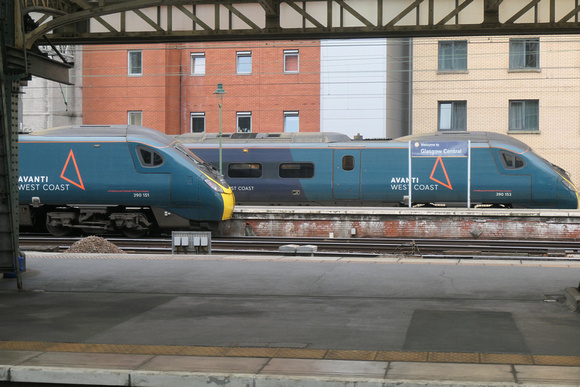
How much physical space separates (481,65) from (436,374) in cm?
3251

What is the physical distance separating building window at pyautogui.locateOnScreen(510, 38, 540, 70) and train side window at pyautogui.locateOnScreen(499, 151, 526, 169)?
39.5 feet

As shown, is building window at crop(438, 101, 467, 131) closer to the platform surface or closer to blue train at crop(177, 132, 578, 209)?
blue train at crop(177, 132, 578, 209)

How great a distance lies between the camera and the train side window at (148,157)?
21797mm

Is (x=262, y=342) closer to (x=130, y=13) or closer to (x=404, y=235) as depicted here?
(x=130, y=13)

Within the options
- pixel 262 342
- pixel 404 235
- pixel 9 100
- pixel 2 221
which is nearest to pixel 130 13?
pixel 9 100

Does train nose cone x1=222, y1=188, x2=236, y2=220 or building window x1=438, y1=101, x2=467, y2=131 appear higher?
building window x1=438, y1=101, x2=467, y2=131

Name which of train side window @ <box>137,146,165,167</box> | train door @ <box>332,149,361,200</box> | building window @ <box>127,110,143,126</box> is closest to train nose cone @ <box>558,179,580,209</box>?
train door @ <box>332,149,361,200</box>

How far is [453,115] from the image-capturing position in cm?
3703

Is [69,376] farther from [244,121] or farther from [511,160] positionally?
[244,121]

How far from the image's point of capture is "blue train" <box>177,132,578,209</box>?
25.8 meters

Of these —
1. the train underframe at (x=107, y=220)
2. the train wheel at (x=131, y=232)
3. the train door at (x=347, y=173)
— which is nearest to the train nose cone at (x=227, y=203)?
the train underframe at (x=107, y=220)

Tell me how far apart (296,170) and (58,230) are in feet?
27.9

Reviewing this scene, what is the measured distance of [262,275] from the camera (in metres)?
11.8

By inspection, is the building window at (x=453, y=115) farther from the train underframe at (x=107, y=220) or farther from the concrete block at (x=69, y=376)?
the concrete block at (x=69, y=376)
